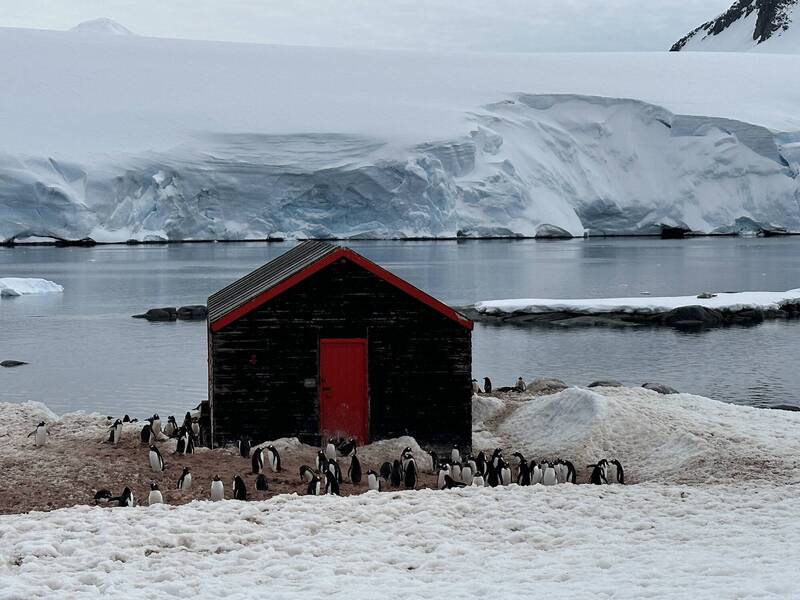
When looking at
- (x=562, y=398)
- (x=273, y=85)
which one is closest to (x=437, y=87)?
(x=273, y=85)

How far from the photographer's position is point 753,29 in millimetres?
163000

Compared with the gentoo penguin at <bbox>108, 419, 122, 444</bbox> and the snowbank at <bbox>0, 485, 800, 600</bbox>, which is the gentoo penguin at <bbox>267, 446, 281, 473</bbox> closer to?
the snowbank at <bbox>0, 485, 800, 600</bbox>

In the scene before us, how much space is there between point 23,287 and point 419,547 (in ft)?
128

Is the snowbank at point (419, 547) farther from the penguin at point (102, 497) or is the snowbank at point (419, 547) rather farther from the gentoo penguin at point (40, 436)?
the gentoo penguin at point (40, 436)

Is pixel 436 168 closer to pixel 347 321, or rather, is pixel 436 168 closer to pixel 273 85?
pixel 273 85

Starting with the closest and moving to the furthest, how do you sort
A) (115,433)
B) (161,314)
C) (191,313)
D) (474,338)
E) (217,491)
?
(217,491), (115,433), (474,338), (161,314), (191,313)

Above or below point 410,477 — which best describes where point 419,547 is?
below

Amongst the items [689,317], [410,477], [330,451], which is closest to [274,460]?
[330,451]

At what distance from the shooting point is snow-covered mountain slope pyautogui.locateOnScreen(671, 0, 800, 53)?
15625 centimetres

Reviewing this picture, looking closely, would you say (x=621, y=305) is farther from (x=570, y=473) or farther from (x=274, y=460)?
(x=274, y=460)

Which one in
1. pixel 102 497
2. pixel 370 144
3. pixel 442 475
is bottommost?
pixel 102 497

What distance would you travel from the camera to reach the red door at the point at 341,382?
13.9 meters

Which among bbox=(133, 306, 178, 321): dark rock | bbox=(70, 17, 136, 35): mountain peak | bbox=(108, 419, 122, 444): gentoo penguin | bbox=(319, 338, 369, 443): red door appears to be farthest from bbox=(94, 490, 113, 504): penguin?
bbox=(70, 17, 136, 35): mountain peak

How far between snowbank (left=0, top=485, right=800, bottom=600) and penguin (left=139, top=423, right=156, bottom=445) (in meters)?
3.92
